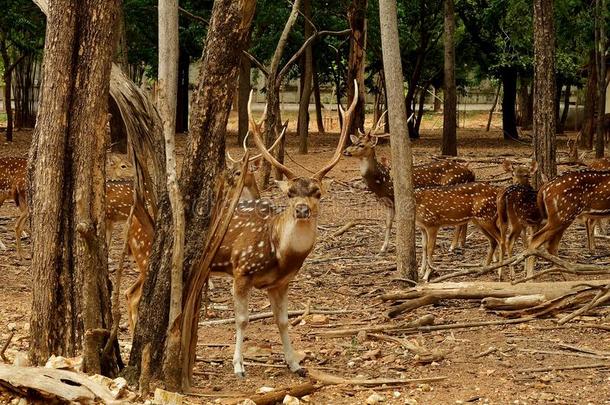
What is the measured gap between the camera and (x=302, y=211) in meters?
7.79

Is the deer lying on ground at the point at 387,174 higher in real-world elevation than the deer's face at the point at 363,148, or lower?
lower

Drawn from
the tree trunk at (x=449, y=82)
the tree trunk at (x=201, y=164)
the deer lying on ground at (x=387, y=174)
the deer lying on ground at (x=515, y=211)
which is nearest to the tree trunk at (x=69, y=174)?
the tree trunk at (x=201, y=164)

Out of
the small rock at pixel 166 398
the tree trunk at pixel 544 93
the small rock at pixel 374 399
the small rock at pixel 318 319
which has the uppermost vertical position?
the tree trunk at pixel 544 93

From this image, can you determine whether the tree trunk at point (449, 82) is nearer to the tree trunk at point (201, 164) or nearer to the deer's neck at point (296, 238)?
the deer's neck at point (296, 238)

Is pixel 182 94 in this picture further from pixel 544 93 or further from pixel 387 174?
pixel 544 93

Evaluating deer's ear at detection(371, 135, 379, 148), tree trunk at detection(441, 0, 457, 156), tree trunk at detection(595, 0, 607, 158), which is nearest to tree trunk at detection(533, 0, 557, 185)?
deer's ear at detection(371, 135, 379, 148)

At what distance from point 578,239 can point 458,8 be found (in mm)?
17326

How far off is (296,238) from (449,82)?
57.1 feet

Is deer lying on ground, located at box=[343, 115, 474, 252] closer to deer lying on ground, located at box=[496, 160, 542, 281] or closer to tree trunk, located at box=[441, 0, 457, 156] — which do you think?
deer lying on ground, located at box=[496, 160, 542, 281]

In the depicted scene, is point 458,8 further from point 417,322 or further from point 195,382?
point 195,382

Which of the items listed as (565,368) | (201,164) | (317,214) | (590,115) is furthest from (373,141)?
(590,115)

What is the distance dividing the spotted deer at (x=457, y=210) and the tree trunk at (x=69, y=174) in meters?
6.12

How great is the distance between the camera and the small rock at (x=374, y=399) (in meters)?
Answer: 7.21

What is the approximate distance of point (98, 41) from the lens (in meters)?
7.15
